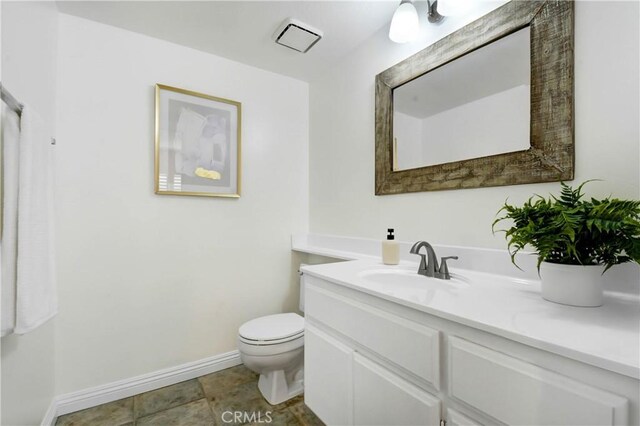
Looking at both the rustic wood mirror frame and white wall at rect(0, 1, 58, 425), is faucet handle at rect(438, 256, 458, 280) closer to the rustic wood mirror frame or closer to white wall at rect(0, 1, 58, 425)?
the rustic wood mirror frame

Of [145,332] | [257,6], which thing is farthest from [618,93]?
[145,332]

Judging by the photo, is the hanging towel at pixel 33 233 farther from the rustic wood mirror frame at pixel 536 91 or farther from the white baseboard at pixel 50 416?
the rustic wood mirror frame at pixel 536 91

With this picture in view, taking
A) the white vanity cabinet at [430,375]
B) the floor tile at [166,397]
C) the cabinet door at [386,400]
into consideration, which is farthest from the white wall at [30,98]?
the cabinet door at [386,400]

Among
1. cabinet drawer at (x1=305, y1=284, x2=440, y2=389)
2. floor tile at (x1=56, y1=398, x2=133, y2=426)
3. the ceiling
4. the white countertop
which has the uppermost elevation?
the ceiling

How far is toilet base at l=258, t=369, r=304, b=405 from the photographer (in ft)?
5.17

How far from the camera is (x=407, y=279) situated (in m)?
1.23

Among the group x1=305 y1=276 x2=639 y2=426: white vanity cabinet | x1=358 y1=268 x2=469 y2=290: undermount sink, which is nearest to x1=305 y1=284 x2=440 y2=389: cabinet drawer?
x1=305 y1=276 x2=639 y2=426: white vanity cabinet

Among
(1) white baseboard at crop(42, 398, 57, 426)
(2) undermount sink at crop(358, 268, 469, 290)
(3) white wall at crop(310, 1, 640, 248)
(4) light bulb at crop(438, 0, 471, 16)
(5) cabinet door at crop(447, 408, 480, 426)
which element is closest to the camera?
(5) cabinet door at crop(447, 408, 480, 426)

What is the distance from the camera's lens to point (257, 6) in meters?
1.49

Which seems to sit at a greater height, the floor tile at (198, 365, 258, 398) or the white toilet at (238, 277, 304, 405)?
the white toilet at (238, 277, 304, 405)

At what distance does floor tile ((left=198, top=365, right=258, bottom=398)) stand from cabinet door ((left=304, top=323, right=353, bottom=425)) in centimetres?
72

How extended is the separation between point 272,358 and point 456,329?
111 centimetres

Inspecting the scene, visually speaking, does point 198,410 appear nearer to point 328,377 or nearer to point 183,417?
point 183,417

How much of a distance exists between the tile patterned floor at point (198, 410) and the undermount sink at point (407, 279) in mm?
859
